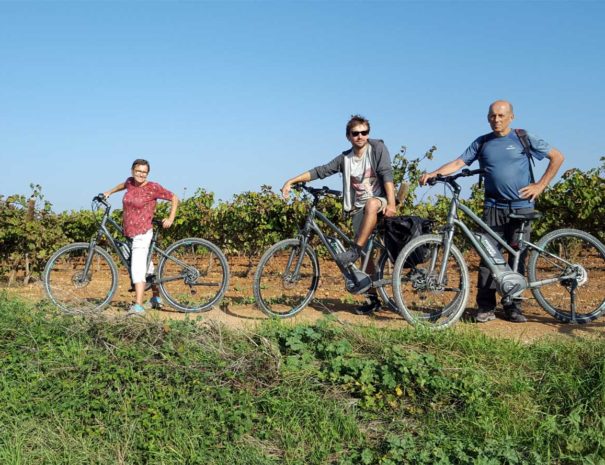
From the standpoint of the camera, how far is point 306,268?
6.45m

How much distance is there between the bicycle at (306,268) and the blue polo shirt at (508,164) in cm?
130

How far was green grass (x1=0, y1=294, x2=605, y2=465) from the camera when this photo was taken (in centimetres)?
429

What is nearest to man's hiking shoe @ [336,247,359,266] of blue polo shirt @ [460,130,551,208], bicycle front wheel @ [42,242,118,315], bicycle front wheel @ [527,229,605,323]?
blue polo shirt @ [460,130,551,208]

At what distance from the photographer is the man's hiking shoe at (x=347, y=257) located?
628 cm

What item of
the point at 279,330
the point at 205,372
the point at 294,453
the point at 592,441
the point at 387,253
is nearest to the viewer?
the point at 592,441

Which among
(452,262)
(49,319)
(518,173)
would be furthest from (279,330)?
(518,173)

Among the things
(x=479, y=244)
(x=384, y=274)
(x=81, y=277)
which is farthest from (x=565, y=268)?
(x=81, y=277)

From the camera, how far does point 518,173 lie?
6035 mm

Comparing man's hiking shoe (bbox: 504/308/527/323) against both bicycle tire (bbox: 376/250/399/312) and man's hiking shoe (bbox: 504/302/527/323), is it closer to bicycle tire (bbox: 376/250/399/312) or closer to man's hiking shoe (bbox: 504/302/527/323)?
man's hiking shoe (bbox: 504/302/527/323)

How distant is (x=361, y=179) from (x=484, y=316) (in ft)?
6.10

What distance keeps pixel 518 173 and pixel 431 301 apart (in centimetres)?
152

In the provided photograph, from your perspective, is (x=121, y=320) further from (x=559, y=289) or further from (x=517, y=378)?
(x=559, y=289)

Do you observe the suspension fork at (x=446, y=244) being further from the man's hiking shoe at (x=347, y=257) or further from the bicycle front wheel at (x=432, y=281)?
the man's hiking shoe at (x=347, y=257)

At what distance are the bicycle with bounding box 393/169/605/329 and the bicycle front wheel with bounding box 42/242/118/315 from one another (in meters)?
3.63
